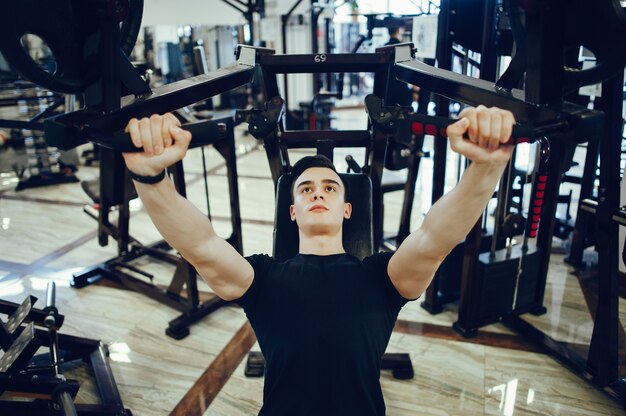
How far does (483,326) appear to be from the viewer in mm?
2561

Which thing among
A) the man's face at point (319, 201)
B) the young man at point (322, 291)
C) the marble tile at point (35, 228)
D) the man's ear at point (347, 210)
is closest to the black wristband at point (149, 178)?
the young man at point (322, 291)

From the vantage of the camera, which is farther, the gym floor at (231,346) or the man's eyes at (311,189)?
the gym floor at (231,346)

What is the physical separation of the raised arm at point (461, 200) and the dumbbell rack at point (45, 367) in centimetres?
112

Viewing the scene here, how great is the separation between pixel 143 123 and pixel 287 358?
0.70 meters

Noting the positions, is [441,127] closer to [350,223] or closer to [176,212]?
[176,212]

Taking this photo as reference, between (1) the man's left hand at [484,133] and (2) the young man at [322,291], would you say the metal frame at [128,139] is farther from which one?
(1) the man's left hand at [484,133]

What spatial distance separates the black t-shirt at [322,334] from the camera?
125cm

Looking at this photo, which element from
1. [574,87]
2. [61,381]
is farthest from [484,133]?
[61,381]

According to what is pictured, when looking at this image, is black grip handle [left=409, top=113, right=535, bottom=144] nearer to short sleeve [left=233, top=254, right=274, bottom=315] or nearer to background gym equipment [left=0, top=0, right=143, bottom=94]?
short sleeve [left=233, top=254, right=274, bottom=315]

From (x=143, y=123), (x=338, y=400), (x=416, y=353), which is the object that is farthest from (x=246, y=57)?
(x=416, y=353)

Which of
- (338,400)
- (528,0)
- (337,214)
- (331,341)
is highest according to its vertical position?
(528,0)

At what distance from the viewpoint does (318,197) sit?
154cm

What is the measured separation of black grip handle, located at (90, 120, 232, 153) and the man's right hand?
0.04ft

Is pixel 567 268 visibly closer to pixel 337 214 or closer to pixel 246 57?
pixel 337 214
